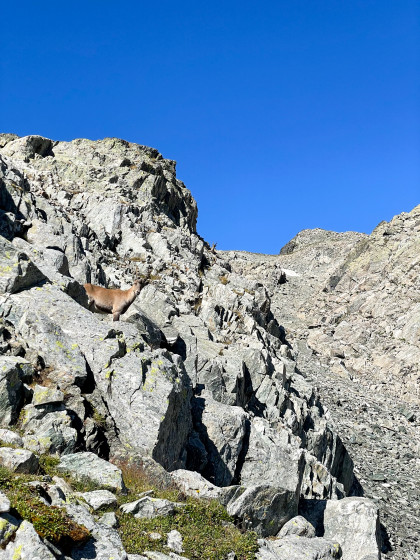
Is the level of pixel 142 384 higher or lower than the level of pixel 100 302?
lower

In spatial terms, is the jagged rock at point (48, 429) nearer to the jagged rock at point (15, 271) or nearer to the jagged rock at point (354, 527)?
the jagged rock at point (15, 271)

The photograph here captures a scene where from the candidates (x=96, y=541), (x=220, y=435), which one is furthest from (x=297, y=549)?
(x=220, y=435)

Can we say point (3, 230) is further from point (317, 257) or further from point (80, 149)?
point (317, 257)

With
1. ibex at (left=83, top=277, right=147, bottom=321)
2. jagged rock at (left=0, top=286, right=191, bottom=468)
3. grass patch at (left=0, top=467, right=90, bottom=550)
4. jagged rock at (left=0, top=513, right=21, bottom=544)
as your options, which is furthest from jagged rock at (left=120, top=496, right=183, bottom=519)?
ibex at (left=83, top=277, right=147, bottom=321)

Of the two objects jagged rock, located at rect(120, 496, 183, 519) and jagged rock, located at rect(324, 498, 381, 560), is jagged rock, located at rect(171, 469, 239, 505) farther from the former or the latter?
jagged rock, located at rect(324, 498, 381, 560)

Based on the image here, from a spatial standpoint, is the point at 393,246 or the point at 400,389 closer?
the point at 400,389

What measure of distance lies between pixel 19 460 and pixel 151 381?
567 centimetres

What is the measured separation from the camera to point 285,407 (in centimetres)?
2778

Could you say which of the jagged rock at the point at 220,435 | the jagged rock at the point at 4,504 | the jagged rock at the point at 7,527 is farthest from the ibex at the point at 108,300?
the jagged rock at the point at 7,527

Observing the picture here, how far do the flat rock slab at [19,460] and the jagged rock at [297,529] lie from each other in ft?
23.0

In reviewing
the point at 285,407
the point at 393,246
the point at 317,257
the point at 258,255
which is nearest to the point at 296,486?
the point at 285,407

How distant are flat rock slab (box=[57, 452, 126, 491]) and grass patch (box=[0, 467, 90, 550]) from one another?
2.02 metres

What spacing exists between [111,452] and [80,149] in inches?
→ 1746

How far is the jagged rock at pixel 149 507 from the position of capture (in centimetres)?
1094
